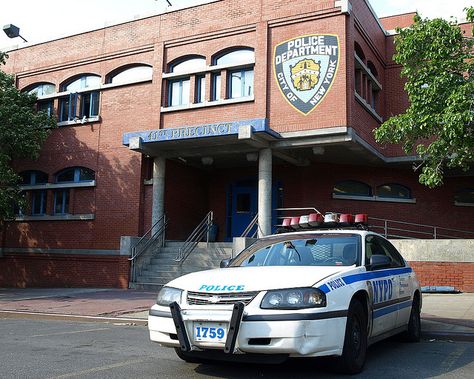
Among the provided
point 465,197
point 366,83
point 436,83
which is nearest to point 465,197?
point 465,197

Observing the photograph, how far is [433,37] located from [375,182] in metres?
9.82

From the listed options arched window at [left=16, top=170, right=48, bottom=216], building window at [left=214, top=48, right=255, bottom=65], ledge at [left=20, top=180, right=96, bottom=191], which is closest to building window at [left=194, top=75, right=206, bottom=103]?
building window at [left=214, top=48, right=255, bottom=65]

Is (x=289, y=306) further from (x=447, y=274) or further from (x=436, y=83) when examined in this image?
(x=447, y=274)

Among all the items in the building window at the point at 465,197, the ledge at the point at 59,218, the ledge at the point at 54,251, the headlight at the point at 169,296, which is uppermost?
the building window at the point at 465,197

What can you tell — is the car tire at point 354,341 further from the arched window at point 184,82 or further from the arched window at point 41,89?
the arched window at point 41,89

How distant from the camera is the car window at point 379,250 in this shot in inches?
254

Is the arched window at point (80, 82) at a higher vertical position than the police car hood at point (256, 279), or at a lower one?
higher

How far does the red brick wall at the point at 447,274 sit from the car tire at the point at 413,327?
7322 mm

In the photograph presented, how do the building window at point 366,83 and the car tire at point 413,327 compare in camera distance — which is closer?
the car tire at point 413,327

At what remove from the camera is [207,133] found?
16.6 meters

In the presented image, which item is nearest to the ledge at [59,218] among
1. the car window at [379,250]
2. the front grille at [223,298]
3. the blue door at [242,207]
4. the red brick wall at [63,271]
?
the red brick wall at [63,271]

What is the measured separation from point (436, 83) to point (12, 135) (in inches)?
513

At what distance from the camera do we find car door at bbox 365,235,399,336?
6.02 metres

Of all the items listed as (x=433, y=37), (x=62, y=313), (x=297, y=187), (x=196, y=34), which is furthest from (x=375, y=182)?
→ (x=62, y=313)
